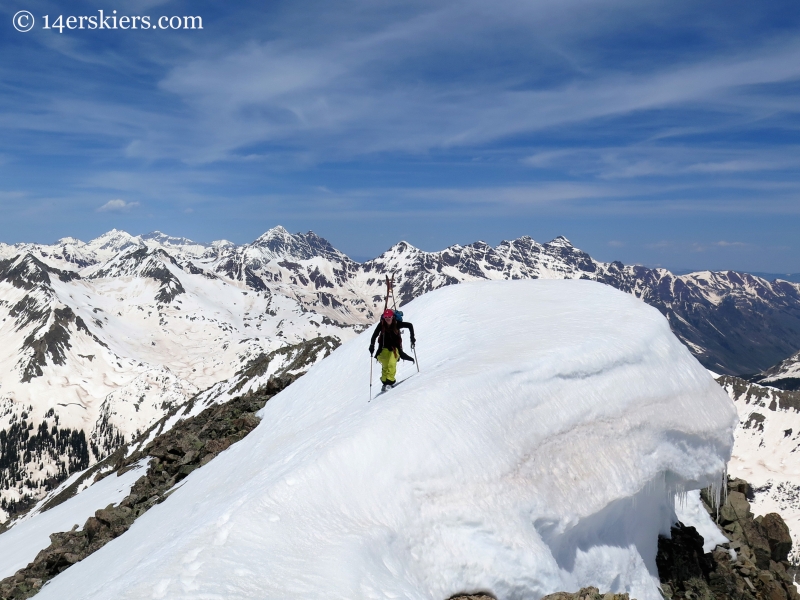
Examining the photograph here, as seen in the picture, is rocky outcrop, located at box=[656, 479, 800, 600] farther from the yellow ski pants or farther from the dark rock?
the yellow ski pants

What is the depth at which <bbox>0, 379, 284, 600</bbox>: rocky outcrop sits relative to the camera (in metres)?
21.0

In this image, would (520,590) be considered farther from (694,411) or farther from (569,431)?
(694,411)

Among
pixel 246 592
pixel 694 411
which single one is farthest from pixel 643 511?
pixel 246 592

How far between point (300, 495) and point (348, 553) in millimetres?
2132

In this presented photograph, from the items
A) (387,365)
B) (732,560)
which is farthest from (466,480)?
(732,560)

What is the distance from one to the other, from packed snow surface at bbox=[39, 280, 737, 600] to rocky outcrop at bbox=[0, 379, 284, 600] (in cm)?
234

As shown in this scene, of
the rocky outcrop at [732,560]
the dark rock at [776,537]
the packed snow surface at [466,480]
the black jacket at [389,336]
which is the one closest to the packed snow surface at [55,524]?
the packed snow surface at [466,480]

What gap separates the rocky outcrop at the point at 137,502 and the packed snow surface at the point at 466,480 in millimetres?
2339

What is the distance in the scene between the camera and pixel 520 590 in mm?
12500

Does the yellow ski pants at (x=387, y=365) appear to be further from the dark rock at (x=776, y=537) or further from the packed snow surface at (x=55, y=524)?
the dark rock at (x=776, y=537)

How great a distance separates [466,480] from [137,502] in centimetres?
2054

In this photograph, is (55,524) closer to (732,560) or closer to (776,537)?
(732,560)

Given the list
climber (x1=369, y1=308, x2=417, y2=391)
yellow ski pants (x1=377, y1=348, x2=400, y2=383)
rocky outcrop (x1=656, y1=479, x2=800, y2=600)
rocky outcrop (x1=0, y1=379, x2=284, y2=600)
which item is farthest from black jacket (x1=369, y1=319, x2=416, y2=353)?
rocky outcrop (x1=656, y1=479, x2=800, y2=600)

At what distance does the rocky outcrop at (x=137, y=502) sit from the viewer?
69.0ft
